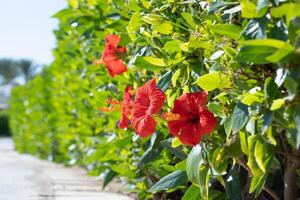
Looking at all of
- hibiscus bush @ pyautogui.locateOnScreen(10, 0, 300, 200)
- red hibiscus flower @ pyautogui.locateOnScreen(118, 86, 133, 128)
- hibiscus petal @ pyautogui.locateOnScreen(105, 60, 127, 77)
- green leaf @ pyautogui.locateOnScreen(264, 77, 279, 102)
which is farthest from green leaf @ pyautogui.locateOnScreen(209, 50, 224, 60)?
hibiscus petal @ pyautogui.locateOnScreen(105, 60, 127, 77)

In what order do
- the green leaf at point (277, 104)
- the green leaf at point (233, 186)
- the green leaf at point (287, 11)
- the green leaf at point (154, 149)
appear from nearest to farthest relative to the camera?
1. the green leaf at point (287, 11)
2. the green leaf at point (277, 104)
3. the green leaf at point (233, 186)
4. the green leaf at point (154, 149)

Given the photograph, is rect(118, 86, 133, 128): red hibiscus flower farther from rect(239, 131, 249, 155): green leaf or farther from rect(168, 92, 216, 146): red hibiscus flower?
rect(239, 131, 249, 155): green leaf

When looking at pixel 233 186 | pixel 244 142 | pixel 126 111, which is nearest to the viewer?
pixel 244 142

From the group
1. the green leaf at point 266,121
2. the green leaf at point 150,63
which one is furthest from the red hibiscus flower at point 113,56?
the green leaf at point 266,121

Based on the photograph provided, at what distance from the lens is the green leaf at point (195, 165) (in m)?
1.83

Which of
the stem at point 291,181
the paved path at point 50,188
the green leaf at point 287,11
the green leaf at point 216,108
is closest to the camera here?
the green leaf at point 287,11

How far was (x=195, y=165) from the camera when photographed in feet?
6.05

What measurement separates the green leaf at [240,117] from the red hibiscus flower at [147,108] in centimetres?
43

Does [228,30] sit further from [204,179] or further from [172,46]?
[204,179]

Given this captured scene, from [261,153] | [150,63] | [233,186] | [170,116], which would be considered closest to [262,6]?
[261,153]

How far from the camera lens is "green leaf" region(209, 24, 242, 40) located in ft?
5.09

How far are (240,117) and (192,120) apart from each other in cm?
31

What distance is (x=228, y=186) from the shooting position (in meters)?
2.03

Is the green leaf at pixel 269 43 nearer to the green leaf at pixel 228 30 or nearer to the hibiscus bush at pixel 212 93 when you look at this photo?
the hibiscus bush at pixel 212 93
